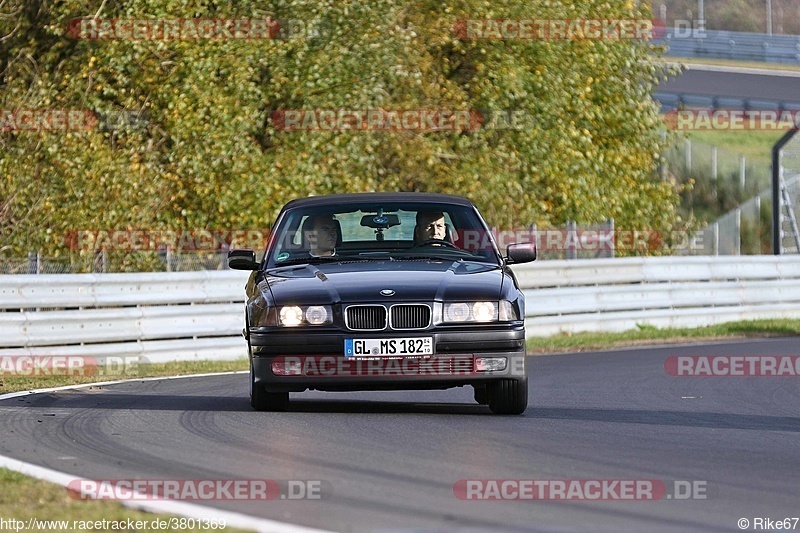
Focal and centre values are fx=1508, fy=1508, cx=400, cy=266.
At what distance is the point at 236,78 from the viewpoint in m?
23.7

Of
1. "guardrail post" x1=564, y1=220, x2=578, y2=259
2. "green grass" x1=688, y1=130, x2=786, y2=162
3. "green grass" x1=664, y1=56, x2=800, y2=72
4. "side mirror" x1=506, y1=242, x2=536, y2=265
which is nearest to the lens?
"side mirror" x1=506, y1=242, x2=536, y2=265

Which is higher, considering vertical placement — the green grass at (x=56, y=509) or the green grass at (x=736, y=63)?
the green grass at (x=736, y=63)

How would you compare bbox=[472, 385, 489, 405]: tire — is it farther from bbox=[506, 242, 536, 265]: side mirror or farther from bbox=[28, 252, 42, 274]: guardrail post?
bbox=[28, 252, 42, 274]: guardrail post

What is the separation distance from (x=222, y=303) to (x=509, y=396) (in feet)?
25.4

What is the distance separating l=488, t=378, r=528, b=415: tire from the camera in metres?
10.2

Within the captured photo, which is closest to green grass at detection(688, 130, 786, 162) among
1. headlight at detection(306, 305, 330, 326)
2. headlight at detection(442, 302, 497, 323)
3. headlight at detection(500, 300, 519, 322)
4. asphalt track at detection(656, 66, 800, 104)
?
asphalt track at detection(656, 66, 800, 104)

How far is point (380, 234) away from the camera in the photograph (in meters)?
11.3

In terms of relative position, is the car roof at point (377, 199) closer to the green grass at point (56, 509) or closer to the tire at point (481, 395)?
the tire at point (481, 395)

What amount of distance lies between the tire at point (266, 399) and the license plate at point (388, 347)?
3.03 ft

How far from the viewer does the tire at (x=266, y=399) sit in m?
10.4

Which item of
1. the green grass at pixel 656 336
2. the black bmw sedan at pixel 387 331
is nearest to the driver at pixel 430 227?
the black bmw sedan at pixel 387 331

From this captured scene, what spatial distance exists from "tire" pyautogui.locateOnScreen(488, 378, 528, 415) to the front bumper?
0.29m

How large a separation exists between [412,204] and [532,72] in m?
16.8

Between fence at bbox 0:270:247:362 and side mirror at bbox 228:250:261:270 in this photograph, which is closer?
side mirror at bbox 228:250:261:270
